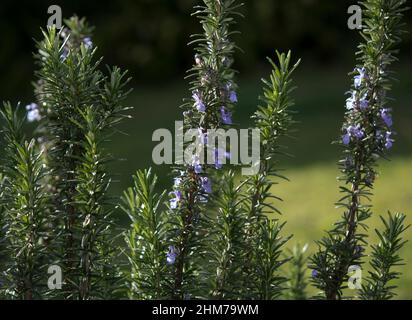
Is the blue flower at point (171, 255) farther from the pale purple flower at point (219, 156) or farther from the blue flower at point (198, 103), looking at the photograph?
the blue flower at point (198, 103)

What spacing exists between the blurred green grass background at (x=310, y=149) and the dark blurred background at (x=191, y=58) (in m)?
0.01

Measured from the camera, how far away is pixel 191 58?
28.7ft

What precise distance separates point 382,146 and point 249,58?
718 centimetres

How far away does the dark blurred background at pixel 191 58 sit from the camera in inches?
291

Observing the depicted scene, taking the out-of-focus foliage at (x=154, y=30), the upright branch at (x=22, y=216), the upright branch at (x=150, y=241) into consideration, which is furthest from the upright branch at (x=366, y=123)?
the out-of-focus foliage at (x=154, y=30)

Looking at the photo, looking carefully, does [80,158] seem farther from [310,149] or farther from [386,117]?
[310,149]

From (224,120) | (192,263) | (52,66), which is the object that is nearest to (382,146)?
(224,120)

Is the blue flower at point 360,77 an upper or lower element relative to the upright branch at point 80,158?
upper

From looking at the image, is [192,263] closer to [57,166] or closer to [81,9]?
[57,166]

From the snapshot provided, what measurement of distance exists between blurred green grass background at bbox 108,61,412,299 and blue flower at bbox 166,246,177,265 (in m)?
3.13

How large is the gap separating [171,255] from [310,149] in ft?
18.2

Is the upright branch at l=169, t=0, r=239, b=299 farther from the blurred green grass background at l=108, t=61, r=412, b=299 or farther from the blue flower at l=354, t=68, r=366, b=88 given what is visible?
the blurred green grass background at l=108, t=61, r=412, b=299

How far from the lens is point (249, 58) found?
8.95 metres

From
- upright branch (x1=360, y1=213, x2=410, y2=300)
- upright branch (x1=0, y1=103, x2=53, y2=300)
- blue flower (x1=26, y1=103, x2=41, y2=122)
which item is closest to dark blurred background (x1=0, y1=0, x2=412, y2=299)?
blue flower (x1=26, y1=103, x2=41, y2=122)
